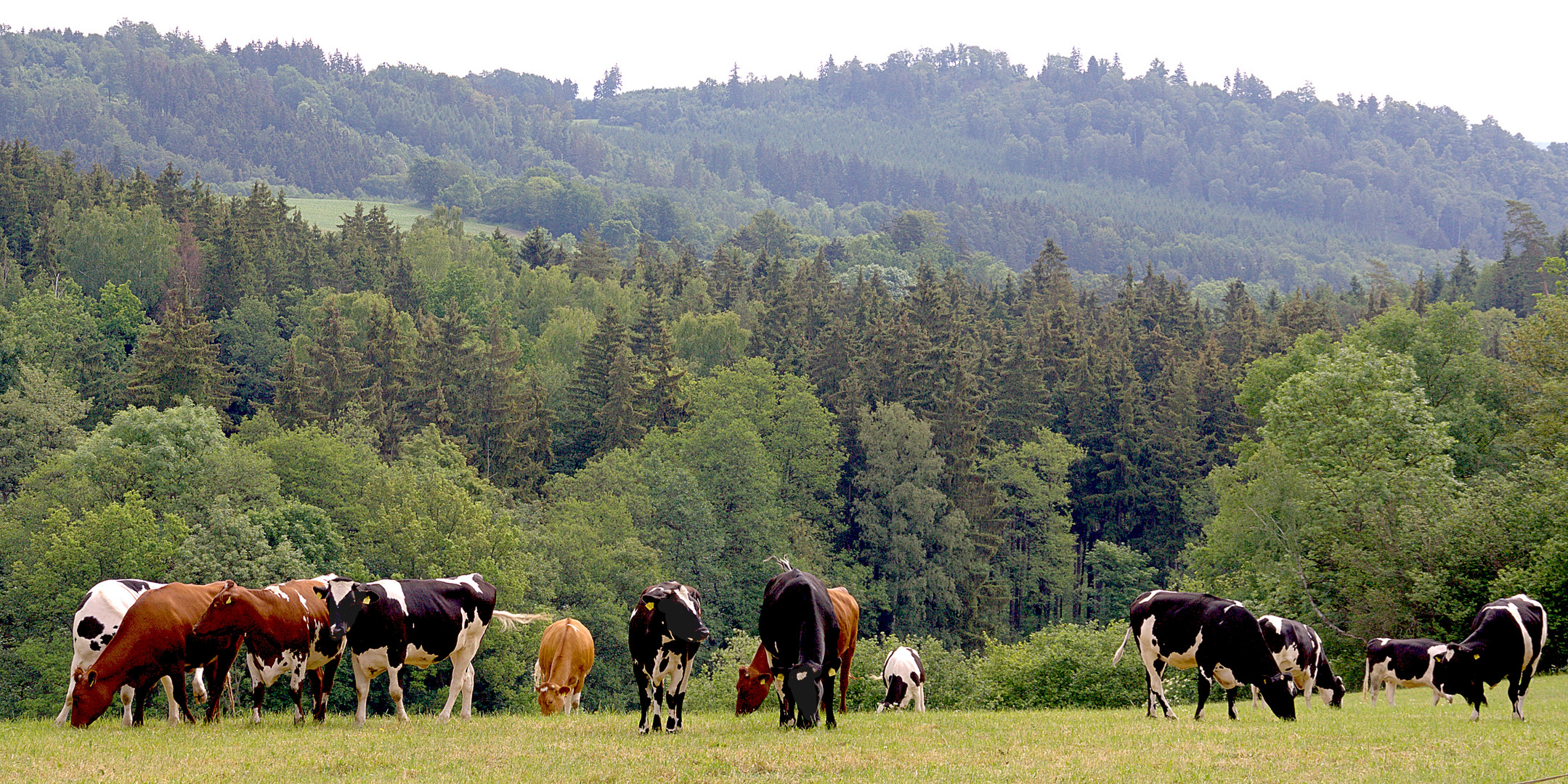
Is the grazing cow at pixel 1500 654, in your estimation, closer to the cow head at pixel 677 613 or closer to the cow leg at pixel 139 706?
the cow head at pixel 677 613

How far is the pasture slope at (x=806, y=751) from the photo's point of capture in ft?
44.4

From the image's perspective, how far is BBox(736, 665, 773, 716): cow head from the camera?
21.4m

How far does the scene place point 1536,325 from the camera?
48.2 meters

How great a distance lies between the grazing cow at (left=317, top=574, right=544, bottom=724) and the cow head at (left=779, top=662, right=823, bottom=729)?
541 cm

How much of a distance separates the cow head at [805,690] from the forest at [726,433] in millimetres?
23290

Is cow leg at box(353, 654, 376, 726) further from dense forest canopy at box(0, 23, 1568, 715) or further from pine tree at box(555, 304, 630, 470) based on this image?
pine tree at box(555, 304, 630, 470)

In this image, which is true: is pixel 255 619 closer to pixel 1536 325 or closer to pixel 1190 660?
pixel 1190 660

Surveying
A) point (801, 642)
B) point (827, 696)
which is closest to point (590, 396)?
point (827, 696)

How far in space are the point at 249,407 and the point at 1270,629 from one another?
88788 mm

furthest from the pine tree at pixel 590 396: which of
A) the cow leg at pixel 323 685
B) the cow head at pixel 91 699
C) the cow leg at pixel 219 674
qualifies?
the cow head at pixel 91 699

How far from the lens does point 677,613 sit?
55.6 ft

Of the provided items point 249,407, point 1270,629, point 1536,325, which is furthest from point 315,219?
point 1270,629

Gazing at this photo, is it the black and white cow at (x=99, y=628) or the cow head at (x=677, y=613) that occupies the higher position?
the cow head at (x=677, y=613)

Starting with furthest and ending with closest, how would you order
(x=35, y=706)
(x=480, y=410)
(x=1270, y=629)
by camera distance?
(x=480, y=410) → (x=35, y=706) → (x=1270, y=629)
